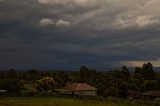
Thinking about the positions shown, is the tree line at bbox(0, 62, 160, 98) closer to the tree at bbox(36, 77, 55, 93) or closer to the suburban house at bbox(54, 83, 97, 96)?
the tree at bbox(36, 77, 55, 93)

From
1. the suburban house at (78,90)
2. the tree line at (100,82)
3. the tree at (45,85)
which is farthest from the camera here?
the tree at (45,85)

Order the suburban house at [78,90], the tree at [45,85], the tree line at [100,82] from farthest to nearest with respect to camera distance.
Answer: the tree at [45,85] → the suburban house at [78,90] → the tree line at [100,82]

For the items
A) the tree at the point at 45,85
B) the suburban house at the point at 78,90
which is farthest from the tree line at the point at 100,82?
the suburban house at the point at 78,90

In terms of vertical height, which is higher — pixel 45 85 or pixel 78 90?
pixel 45 85

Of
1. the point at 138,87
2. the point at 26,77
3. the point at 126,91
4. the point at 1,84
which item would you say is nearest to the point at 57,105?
the point at 1,84

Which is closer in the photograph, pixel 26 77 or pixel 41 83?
pixel 41 83

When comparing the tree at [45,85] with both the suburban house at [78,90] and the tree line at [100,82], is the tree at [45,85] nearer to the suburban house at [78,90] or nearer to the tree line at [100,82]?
the tree line at [100,82]

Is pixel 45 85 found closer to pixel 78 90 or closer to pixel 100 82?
pixel 78 90

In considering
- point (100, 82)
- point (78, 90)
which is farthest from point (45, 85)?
point (100, 82)

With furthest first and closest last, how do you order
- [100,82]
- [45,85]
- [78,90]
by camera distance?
[100,82]
[45,85]
[78,90]

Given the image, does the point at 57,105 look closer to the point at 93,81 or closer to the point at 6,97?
the point at 6,97

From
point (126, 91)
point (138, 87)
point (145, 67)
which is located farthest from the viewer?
point (145, 67)

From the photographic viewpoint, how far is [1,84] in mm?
82625

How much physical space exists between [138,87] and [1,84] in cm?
3905
